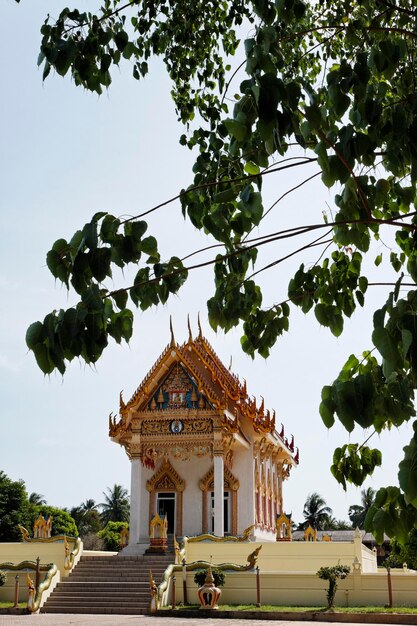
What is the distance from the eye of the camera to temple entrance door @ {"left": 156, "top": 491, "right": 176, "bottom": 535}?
22453mm

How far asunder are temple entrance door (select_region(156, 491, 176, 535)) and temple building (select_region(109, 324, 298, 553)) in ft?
0.09

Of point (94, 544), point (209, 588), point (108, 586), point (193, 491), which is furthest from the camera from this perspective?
point (94, 544)

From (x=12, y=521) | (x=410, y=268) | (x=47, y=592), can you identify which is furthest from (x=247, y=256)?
(x=12, y=521)

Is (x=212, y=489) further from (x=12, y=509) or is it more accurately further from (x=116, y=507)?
(x=116, y=507)

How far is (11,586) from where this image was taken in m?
18.9

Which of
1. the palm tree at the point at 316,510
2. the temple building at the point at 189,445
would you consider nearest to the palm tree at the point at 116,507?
the palm tree at the point at 316,510

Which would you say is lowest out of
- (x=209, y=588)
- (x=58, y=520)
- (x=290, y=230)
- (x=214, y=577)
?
(x=209, y=588)

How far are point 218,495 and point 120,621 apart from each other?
6423 mm

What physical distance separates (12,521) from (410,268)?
3873 centimetres

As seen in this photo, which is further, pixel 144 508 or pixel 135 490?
pixel 144 508

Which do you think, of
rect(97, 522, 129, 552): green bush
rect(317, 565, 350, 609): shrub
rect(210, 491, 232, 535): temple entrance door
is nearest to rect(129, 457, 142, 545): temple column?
rect(210, 491, 232, 535): temple entrance door

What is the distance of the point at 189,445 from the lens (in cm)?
2166

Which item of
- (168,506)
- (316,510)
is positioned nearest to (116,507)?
(316,510)

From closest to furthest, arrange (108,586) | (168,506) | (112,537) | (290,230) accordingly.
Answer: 1. (290,230)
2. (108,586)
3. (168,506)
4. (112,537)
